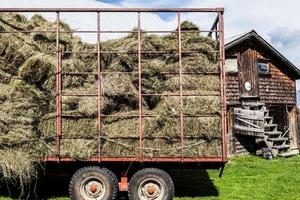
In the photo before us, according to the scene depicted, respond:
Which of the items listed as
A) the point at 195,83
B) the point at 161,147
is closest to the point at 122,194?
the point at 161,147

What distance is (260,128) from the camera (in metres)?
20.2

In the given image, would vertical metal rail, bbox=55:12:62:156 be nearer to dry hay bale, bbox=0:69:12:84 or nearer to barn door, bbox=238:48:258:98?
dry hay bale, bbox=0:69:12:84

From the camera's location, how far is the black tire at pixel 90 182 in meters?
9.31

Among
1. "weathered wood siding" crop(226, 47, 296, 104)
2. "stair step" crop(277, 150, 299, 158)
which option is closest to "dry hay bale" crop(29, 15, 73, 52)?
"weathered wood siding" crop(226, 47, 296, 104)

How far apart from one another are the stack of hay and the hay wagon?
21 millimetres

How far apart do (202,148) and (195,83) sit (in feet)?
4.59

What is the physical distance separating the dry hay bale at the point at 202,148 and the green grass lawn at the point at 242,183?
1.48 metres

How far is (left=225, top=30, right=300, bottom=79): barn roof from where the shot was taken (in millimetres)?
21578

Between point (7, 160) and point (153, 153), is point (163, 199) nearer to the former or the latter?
point (153, 153)

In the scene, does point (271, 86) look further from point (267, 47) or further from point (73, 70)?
point (73, 70)

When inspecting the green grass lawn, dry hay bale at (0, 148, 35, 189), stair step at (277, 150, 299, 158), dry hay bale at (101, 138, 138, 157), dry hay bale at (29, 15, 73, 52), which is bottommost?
the green grass lawn

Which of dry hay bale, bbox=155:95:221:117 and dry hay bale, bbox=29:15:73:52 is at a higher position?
dry hay bale, bbox=29:15:73:52

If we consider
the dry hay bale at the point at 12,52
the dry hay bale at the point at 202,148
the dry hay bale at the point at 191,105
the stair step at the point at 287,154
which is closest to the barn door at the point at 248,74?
the stair step at the point at 287,154

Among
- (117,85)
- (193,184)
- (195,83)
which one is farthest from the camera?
(193,184)
